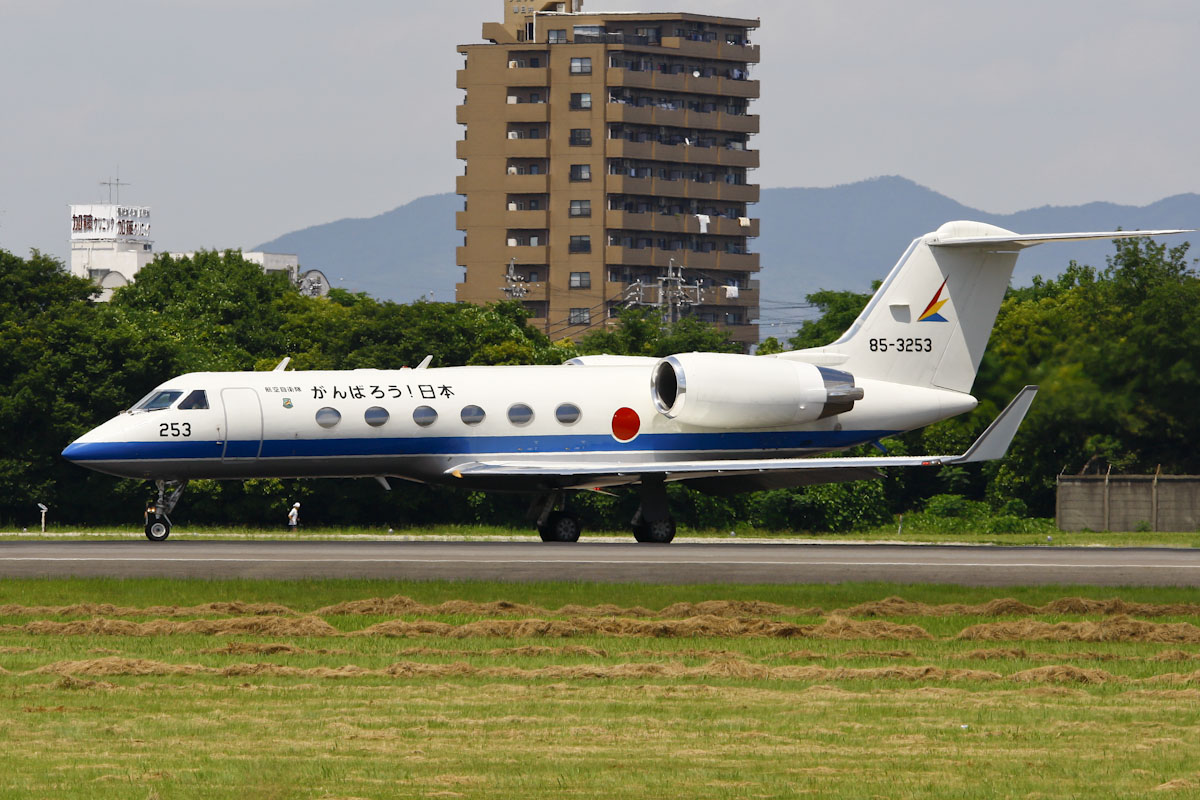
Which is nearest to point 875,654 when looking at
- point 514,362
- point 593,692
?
point 593,692

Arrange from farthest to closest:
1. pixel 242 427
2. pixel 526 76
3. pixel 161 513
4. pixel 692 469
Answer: pixel 526 76
pixel 692 469
pixel 161 513
pixel 242 427

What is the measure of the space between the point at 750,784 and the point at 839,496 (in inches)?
1877

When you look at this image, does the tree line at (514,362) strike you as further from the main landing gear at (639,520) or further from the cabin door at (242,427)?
the cabin door at (242,427)

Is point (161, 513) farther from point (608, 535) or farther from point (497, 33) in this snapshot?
point (497, 33)

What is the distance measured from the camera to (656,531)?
38938 mm

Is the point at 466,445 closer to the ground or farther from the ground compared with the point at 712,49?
closer to the ground

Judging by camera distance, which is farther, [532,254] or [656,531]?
[532,254]

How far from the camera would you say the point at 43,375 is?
2152 inches

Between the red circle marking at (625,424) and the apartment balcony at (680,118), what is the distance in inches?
5611

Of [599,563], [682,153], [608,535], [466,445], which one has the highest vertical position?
[682,153]

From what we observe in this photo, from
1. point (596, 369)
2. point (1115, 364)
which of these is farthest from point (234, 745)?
point (1115, 364)

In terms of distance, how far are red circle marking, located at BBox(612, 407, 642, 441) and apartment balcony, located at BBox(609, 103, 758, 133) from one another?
468ft

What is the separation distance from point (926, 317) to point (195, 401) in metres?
17.8

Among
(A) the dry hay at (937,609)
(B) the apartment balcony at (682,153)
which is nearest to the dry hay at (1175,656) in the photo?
(A) the dry hay at (937,609)
